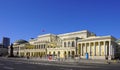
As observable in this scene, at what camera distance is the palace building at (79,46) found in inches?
4609

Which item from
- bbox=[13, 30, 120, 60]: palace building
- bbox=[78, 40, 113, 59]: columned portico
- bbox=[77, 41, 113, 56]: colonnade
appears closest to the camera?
bbox=[78, 40, 113, 59]: columned portico

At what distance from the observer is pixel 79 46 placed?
133750 mm

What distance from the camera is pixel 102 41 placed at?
119 metres

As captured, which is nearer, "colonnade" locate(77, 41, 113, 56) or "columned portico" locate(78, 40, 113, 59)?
"columned portico" locate(78, 40, 113, 59)

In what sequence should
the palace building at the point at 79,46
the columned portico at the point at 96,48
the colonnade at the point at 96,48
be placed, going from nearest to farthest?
the columned portico at the point at 96,48, the palace building at the point at 79,46, the colonnade at the point at 96,48

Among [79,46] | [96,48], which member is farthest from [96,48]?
[79,46]

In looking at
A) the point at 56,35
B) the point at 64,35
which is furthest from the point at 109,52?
the point at 56,35

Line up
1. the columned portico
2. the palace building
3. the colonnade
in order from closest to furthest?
1. the columned portico
2. the palace building
3. the colonnade

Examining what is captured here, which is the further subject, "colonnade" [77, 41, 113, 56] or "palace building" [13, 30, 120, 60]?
"colonnade" [77, 41, 113, 56]

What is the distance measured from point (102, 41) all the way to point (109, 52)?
309 inches

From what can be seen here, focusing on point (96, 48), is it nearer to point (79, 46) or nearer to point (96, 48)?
point (96, 48)

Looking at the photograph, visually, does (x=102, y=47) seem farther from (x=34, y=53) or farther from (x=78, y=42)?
(x=34, y=53)

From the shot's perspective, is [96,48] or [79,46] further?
[79,46]

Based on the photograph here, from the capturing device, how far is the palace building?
384 feet
